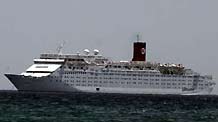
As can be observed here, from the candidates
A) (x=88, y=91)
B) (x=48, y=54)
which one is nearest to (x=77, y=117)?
(x=88, y=91)

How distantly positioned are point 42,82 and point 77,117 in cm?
7932

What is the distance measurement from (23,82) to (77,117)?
82.6 meters

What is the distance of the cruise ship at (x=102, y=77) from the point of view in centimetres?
12394

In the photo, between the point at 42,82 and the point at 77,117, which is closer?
the point at 77,117

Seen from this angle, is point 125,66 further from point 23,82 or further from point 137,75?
point 23,82

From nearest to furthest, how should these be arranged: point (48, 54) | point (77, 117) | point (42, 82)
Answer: point (77, 117) < point (42, 82) < point (48, 54)

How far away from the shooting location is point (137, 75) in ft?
413

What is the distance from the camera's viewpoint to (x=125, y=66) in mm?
127312

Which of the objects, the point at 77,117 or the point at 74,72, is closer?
the point at 77,117

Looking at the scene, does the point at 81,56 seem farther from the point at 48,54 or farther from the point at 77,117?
the point at 77,117

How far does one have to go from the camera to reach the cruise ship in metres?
124

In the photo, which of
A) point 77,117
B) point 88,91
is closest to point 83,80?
point 88,91

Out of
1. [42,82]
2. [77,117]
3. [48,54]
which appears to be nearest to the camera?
[77,117]

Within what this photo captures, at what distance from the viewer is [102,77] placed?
124500 millimetres
